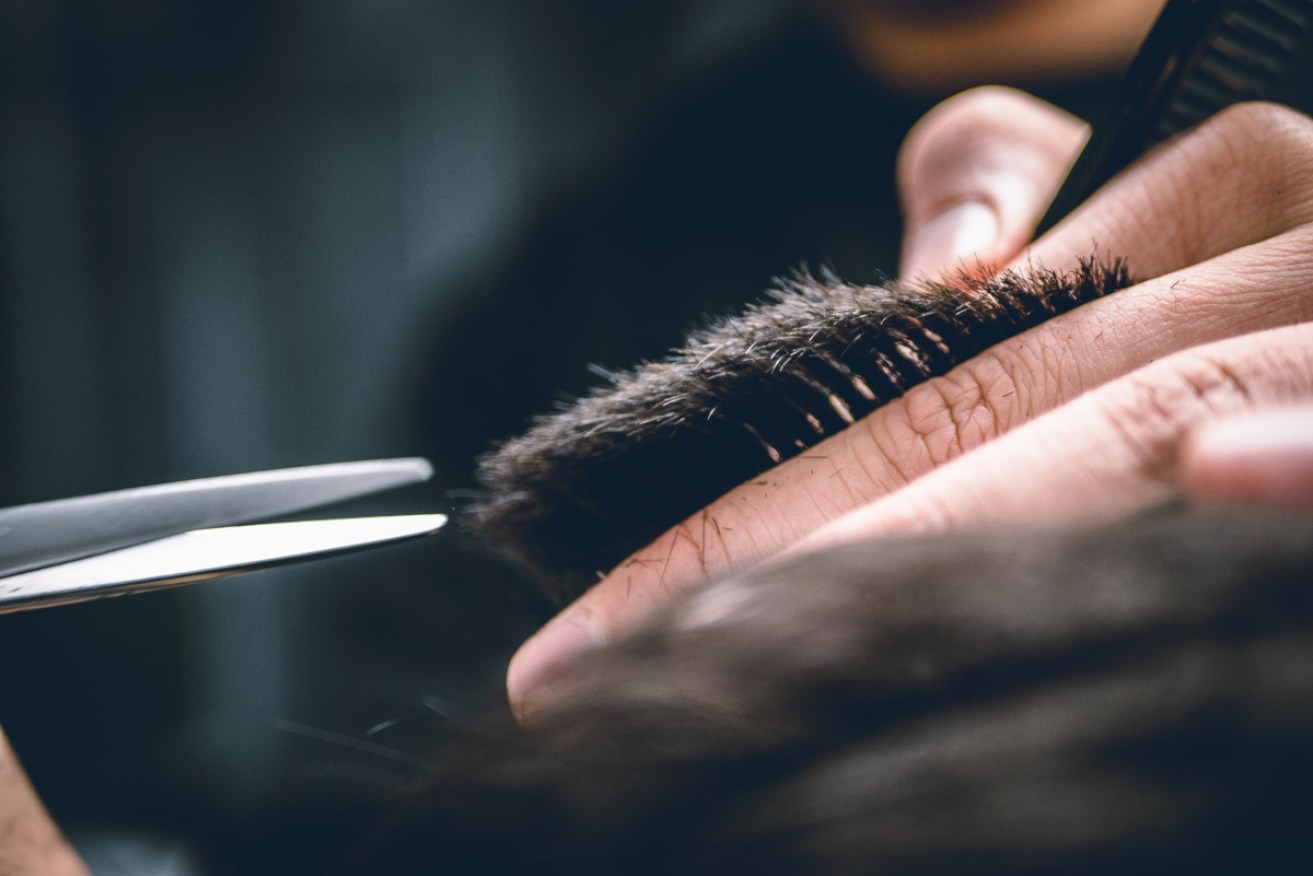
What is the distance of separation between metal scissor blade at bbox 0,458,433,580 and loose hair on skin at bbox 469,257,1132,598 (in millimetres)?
176

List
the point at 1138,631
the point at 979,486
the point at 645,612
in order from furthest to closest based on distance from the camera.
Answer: the point at 645,612, the point at 979,486, the point at 1138,631

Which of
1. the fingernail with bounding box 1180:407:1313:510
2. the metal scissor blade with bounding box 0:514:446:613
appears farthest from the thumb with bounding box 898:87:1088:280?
the metal scissor blade with bounding box 0:514:446:613

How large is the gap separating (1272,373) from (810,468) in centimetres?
23

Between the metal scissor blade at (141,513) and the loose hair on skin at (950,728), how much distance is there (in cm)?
39

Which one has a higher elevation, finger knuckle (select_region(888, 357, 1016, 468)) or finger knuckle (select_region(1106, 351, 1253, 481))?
finger knuckle (select_region(888, 357, 1016, 468))

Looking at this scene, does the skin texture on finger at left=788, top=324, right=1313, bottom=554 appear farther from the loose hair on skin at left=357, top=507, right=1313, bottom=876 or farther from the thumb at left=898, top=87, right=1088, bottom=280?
the thumb at left=898, top=87, right=1088, bottom=280

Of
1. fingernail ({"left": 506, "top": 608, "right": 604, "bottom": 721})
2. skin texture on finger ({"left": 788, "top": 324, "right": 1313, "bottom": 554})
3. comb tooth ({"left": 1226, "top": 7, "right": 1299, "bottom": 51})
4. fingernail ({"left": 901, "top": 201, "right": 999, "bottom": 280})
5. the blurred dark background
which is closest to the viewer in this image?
skin texture on finger ({"left": 788, "top": 324, "right": 1313, "bottom": 554})

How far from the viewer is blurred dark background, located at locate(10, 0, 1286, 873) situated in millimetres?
1129

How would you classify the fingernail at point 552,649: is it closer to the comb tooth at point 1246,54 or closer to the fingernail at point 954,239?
the fingernail at point 954,239

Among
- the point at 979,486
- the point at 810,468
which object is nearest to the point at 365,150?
the point at 810,468

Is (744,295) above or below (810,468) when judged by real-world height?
above

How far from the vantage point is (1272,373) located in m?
0.35

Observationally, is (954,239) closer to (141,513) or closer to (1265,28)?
(1265,28)

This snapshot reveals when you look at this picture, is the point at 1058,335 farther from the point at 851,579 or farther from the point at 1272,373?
the point at 851,579
